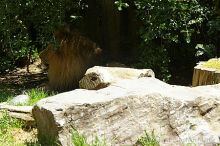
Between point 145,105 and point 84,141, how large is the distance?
2.77ft

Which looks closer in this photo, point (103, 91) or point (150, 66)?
point (103, 91)

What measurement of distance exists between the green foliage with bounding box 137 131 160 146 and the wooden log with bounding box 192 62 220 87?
6.91 feet

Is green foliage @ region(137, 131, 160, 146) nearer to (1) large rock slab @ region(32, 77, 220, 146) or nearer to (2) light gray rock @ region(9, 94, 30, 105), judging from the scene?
(1) large rock slab @ region(32, 77, 220, 146)

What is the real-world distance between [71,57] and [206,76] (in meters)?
3.85

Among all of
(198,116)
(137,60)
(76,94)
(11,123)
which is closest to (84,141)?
(76,94)

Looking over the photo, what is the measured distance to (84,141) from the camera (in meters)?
5.64

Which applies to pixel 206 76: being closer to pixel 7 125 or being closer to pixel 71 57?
pixel 7 125

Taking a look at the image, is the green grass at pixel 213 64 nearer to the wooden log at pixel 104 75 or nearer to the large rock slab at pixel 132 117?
the wooden log at pixel 104 75

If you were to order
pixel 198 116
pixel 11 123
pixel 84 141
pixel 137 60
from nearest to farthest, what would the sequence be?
1. pixel 84 141
2. pixel 198 116
3. pixel 11 123
4. pixel 137 60

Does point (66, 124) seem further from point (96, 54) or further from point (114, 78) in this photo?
point (96, 54)

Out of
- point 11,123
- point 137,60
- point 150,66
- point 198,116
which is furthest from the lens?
point 137,60

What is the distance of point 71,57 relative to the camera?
10.7 meters

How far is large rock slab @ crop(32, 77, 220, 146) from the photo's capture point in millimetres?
5773

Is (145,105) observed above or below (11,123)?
above
